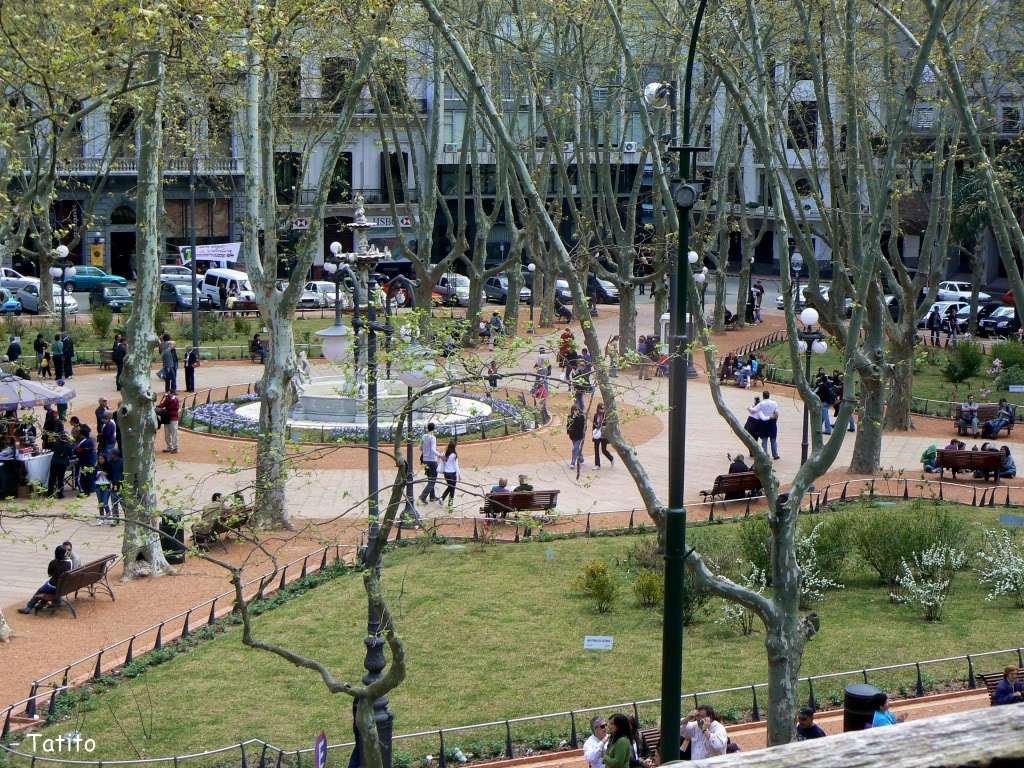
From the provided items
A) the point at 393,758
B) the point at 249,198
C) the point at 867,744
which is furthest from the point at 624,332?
the point at 867,744

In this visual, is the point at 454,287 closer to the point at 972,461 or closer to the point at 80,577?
the point at 972,461

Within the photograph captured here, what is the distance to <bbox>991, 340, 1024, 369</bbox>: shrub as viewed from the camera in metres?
35.0

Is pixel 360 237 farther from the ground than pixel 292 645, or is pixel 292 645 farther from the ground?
pixel 360 237

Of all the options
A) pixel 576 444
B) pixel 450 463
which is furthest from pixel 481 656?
pixel 576 444

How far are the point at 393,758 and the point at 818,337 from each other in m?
12.9

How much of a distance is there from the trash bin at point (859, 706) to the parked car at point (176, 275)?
1582 inches

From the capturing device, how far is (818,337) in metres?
22.6

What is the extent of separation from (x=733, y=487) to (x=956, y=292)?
103 feet

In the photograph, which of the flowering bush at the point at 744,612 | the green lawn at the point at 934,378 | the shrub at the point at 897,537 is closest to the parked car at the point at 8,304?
the green lawn at the point at 934,378

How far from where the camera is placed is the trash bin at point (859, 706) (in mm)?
11547

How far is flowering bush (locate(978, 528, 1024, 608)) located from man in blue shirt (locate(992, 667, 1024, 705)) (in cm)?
479

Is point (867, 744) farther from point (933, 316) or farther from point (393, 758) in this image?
point (933, 316)

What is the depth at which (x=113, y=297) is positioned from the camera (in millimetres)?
46312

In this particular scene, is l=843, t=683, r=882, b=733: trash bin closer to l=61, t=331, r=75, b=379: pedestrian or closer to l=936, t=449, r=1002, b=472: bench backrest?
l=936, t=449, r=1002, b=472: bench backrest
